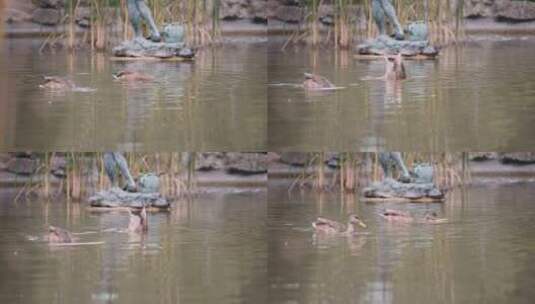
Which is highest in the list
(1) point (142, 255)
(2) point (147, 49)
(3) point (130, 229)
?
(2) point (147, 49)

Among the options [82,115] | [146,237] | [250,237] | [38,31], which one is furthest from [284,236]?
[38,31]

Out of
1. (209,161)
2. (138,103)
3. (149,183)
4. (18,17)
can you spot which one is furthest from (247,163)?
(18,17)

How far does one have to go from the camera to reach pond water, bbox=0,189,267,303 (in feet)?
16.4

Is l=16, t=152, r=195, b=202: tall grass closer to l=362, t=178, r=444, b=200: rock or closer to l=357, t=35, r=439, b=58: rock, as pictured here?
l=362, t=178, r=444, b=200: rock

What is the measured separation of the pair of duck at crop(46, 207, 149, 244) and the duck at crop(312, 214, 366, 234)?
79cm

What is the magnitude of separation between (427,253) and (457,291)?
0.81 feet

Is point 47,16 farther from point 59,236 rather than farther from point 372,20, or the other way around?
point 372,20

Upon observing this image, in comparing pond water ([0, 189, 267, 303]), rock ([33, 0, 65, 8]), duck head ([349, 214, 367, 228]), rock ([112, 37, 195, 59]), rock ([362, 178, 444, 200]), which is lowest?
pond water ([0, 189, 267, 303])

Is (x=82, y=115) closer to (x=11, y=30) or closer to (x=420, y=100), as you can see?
(x=11, y=30)

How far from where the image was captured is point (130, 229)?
5.25 metres

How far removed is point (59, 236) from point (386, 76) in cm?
169

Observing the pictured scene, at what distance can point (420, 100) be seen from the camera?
5215 millimetres

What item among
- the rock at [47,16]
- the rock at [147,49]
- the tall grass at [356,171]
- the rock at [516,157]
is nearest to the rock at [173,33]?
the rock at [147,49]

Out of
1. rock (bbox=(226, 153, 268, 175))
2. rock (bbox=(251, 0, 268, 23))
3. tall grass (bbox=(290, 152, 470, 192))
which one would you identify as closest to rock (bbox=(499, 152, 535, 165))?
tall grass (bbox=(290, 152, 470, 192))
